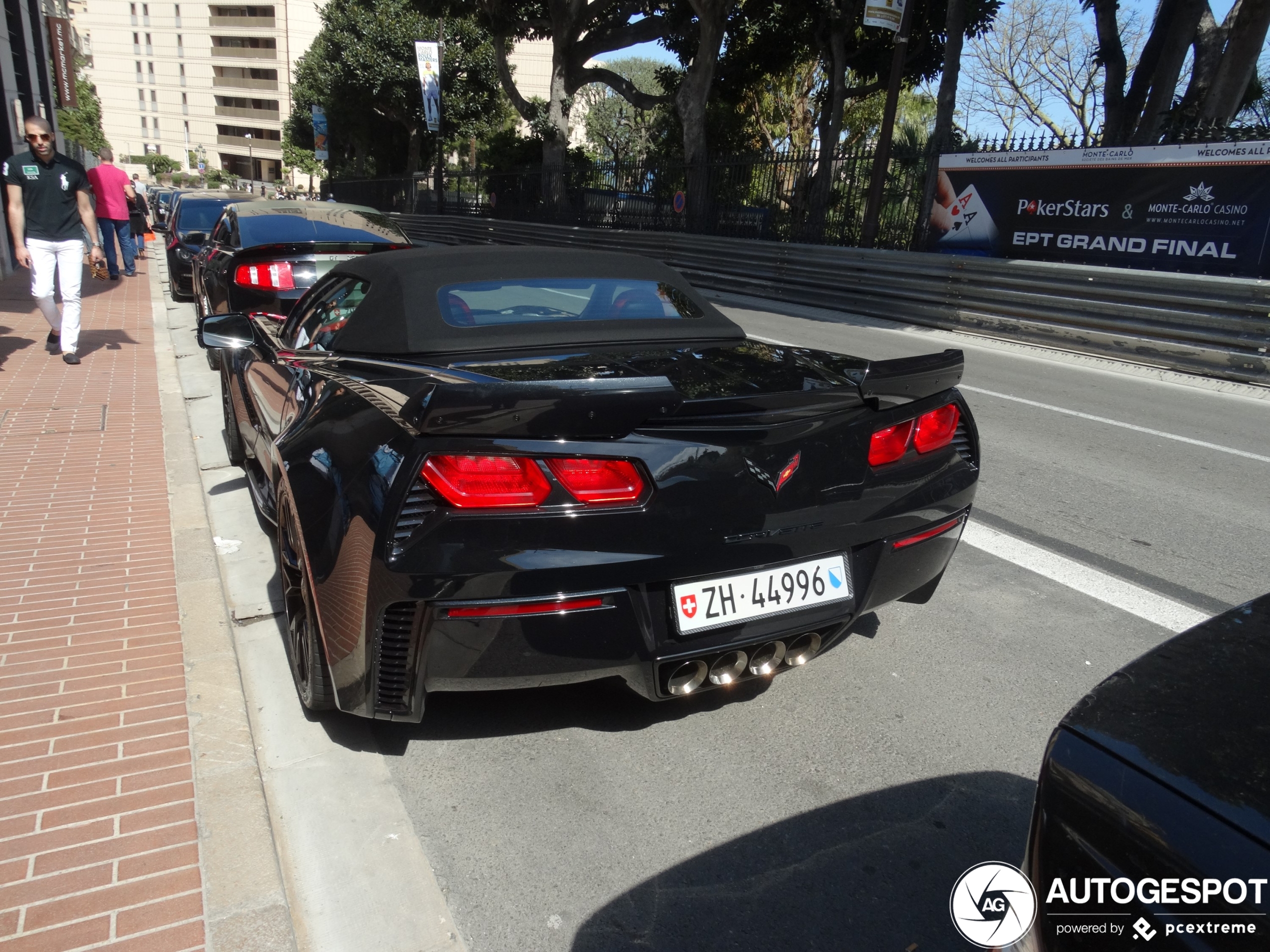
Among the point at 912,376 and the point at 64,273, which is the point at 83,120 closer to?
the point at 64,273

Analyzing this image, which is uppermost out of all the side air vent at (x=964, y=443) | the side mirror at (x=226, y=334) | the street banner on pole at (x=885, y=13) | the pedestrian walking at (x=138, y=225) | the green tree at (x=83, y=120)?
the street banner on pole at (x=885, y=13)

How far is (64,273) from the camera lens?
26.9ft

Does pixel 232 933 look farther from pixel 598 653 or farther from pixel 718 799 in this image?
pixel 718 799

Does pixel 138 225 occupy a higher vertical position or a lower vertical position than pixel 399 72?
lower

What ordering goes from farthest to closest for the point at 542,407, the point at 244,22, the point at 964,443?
the point at 244,22 → the point at 964,443 → the point at 542,407

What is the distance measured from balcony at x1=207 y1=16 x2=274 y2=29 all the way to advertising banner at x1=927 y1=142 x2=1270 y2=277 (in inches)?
3637

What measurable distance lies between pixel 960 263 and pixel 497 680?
41.0 ft

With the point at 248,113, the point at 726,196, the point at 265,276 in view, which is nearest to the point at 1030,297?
the point at 726,196

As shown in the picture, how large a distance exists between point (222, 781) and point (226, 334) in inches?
94.5

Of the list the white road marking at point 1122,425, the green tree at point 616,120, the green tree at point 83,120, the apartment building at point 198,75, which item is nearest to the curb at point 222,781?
the white road marking at point 1122,425

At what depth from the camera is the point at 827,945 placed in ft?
6.66

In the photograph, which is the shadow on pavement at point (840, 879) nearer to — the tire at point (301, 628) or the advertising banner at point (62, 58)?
the tire at point (301, 628)

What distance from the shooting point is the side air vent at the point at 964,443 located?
3061mm

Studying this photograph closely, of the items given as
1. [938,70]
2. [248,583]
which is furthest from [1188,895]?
[938,70]
